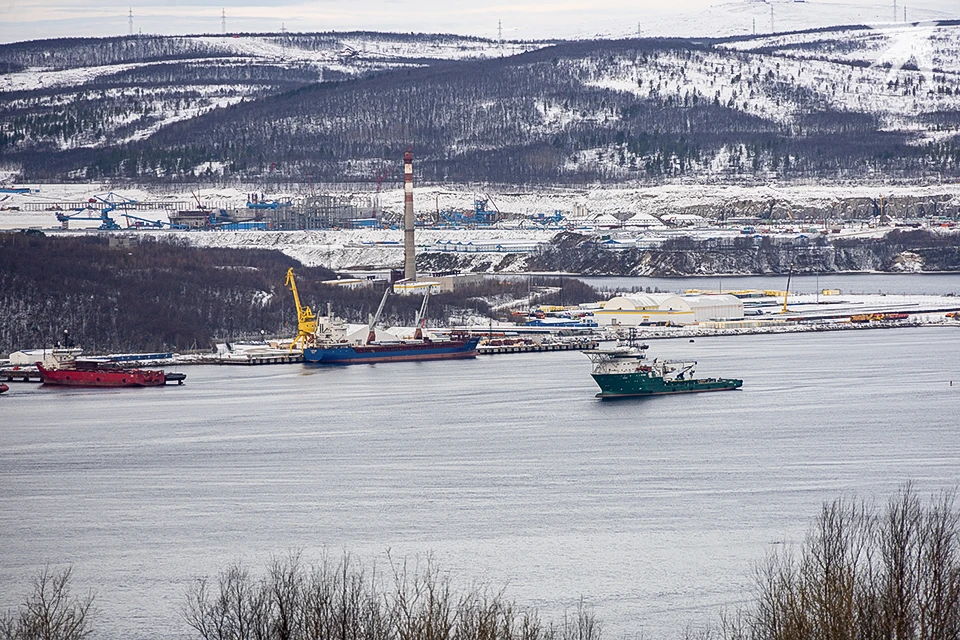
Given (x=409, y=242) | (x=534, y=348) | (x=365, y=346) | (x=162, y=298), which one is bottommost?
(x=534, y=348)

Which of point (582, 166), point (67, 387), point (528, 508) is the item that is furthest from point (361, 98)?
point (528, 508)

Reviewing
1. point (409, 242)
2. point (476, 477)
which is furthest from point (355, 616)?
point (409, 242)

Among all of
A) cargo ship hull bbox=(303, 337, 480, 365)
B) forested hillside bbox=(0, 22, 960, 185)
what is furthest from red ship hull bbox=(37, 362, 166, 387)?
forested hillside bbox=(0, 22, 960, 185)

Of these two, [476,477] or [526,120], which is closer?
[476,477]

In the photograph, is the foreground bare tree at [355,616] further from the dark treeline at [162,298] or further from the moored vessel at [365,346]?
the dark treeline at [162,298]

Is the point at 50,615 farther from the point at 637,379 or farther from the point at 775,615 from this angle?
the point at 637,379
